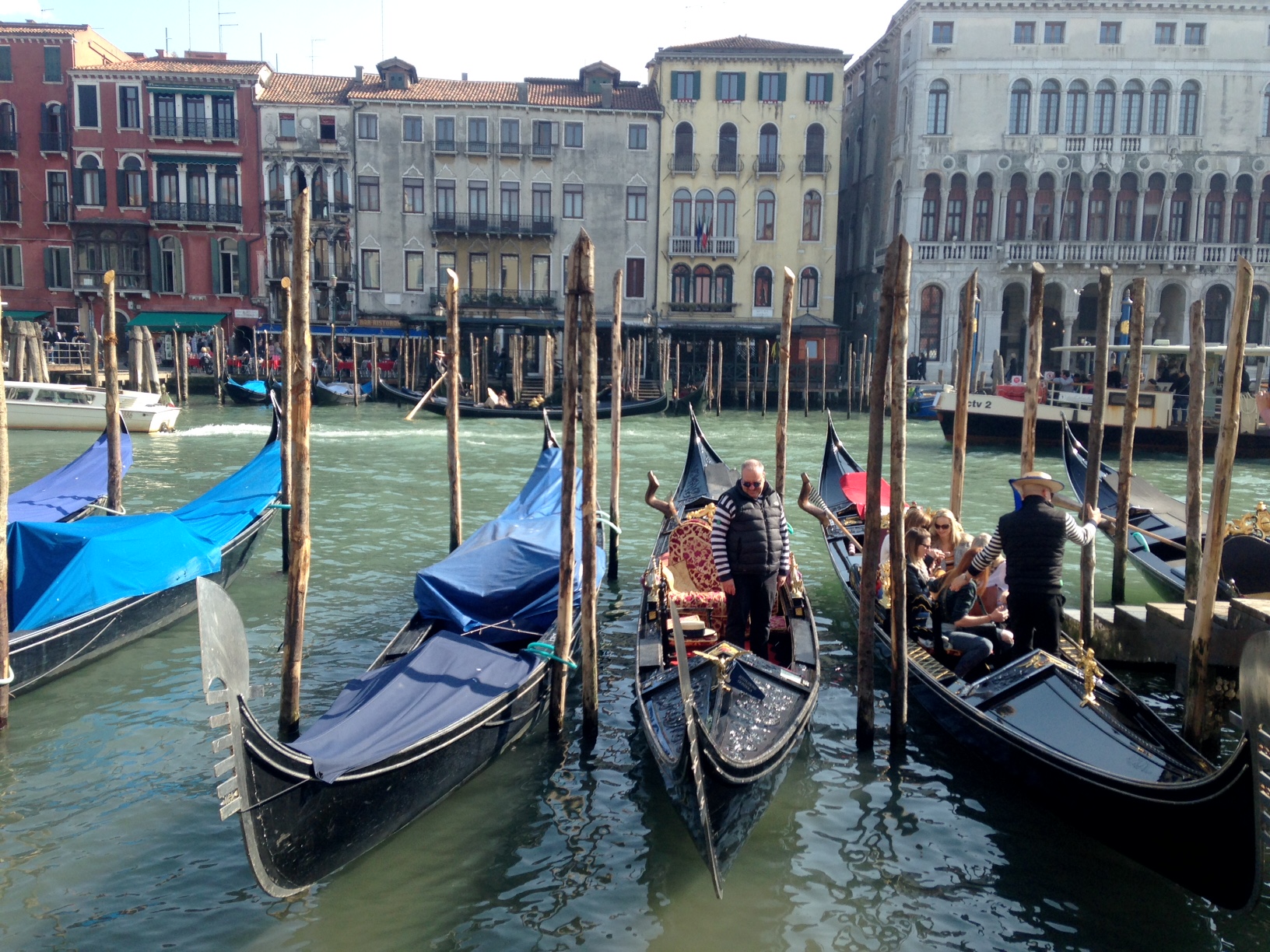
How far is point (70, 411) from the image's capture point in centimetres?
1598

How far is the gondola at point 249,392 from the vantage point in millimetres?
21312

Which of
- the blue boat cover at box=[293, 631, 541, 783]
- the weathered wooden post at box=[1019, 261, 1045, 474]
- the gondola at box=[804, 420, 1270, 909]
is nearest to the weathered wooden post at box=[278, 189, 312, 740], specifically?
the blue boat cover at box=[293, 631, 541, 783]

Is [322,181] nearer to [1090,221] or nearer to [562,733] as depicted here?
[1090,221]

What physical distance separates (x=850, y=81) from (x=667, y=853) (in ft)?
88.1

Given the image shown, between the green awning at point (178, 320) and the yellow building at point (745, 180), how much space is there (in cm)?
1043

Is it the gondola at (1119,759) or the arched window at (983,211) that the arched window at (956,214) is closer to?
the arched window at (983,211)

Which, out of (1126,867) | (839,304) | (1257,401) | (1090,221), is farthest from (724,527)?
(839,304)

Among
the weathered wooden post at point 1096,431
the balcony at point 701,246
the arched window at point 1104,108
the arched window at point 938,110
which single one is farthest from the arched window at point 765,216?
the weathered wooden post at point 1096,431

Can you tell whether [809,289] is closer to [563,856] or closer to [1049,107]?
[1049,107]

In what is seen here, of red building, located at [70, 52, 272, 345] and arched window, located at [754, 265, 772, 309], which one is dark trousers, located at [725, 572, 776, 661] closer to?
arched window, located at [754, 265, 772, 309]

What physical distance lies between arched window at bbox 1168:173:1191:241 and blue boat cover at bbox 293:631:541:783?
871 inches

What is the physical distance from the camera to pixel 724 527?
4609 millimetres

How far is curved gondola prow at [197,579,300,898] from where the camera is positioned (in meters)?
2.73

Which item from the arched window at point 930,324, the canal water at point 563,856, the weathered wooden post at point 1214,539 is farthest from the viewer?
the arched window at point 930,324
